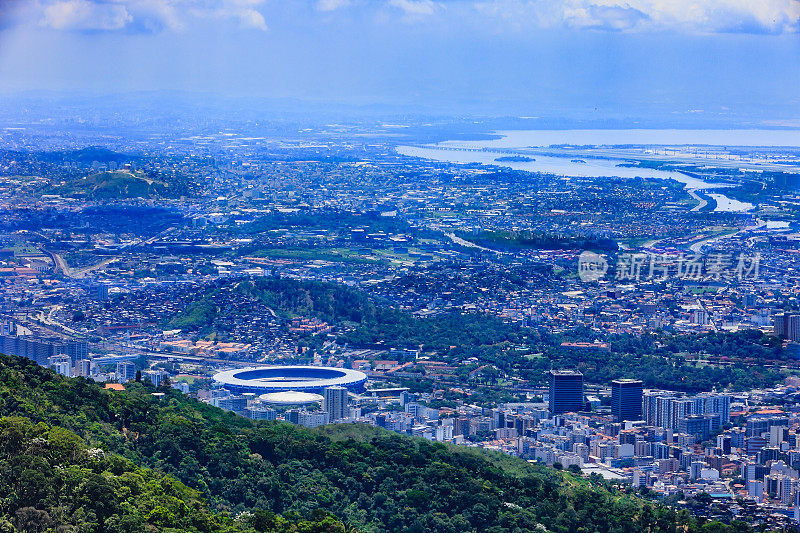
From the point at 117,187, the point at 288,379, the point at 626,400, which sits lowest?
the point at 288,379

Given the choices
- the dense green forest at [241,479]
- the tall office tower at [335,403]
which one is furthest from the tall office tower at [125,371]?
the dense green forest at [241,479]

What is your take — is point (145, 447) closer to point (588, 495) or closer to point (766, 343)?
point (588, 495)

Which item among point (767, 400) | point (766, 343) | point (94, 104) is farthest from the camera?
point (94, 104)

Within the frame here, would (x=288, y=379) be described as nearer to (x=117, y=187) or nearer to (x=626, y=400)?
(x=626, y=400)

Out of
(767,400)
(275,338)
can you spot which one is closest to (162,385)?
(275,338)

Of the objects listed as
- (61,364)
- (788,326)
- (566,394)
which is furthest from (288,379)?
(788,326)

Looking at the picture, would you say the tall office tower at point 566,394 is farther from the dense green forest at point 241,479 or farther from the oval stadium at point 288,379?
the dense green forest at point 241,479
